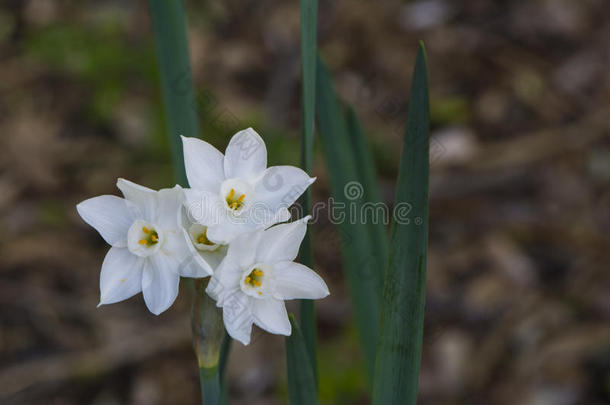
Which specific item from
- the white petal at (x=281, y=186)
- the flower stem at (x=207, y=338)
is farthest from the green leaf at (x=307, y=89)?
the flower stem at (x=207, y=338)

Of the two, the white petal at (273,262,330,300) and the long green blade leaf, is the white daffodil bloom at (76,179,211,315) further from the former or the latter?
the long green blade leaf

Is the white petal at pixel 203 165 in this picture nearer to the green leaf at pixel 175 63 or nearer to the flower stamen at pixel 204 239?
the flower stamen at pixel 204 239

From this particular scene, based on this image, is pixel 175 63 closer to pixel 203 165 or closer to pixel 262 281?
pixel 203 165

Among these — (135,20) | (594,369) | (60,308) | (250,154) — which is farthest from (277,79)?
(250,154)

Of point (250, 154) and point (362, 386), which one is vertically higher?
point (250, 154)

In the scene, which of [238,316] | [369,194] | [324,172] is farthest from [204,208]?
[324,172]

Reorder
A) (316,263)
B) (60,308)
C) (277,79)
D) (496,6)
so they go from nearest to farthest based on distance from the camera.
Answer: (60,308), (316,263), (277,79), (496,6)

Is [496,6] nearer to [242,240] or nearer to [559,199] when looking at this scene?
[559,199]
